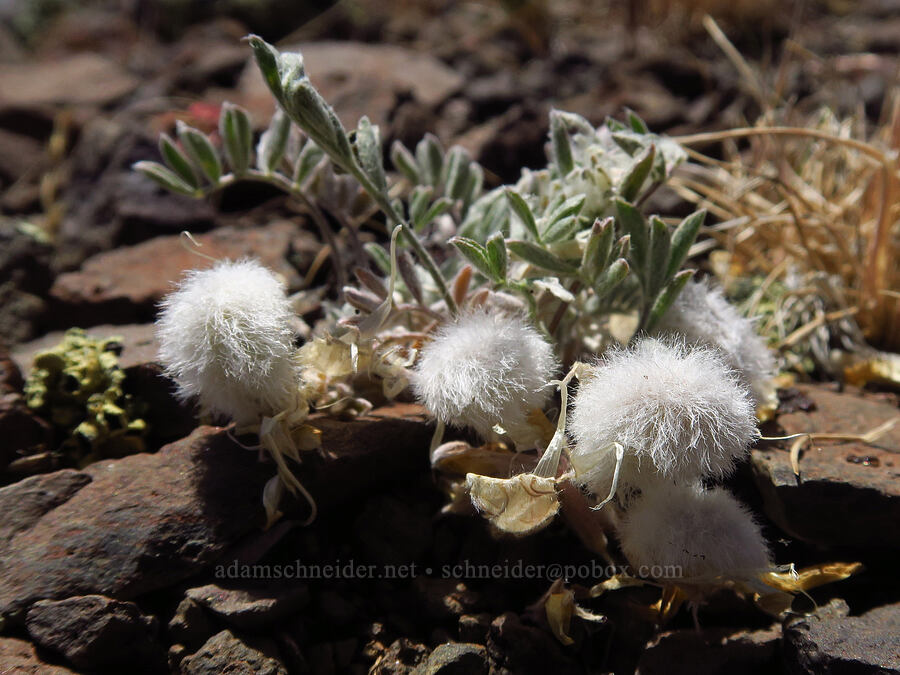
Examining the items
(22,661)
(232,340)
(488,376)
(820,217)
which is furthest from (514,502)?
(820,217)

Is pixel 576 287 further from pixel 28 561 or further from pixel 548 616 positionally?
pixel 28 561

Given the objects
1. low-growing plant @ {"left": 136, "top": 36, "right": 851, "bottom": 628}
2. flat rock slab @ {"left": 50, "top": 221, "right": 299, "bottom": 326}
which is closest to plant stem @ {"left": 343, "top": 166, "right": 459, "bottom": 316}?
low-growing plant @ {"left": 136, "top": 36, "right": 851, "bottom": 628}

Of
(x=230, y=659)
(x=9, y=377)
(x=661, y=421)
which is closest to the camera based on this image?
(x=661, y=421)

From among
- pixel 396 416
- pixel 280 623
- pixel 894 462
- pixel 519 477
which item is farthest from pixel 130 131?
pixel 894 462

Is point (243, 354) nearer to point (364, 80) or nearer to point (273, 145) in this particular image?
point (273, 145)

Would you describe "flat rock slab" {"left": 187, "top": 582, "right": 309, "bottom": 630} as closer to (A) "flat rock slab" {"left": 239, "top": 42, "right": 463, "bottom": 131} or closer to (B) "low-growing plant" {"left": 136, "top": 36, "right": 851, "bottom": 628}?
(B) "low-growing plant" {"left": 136, "top": 36, "right": 851, "bottom": 628}
